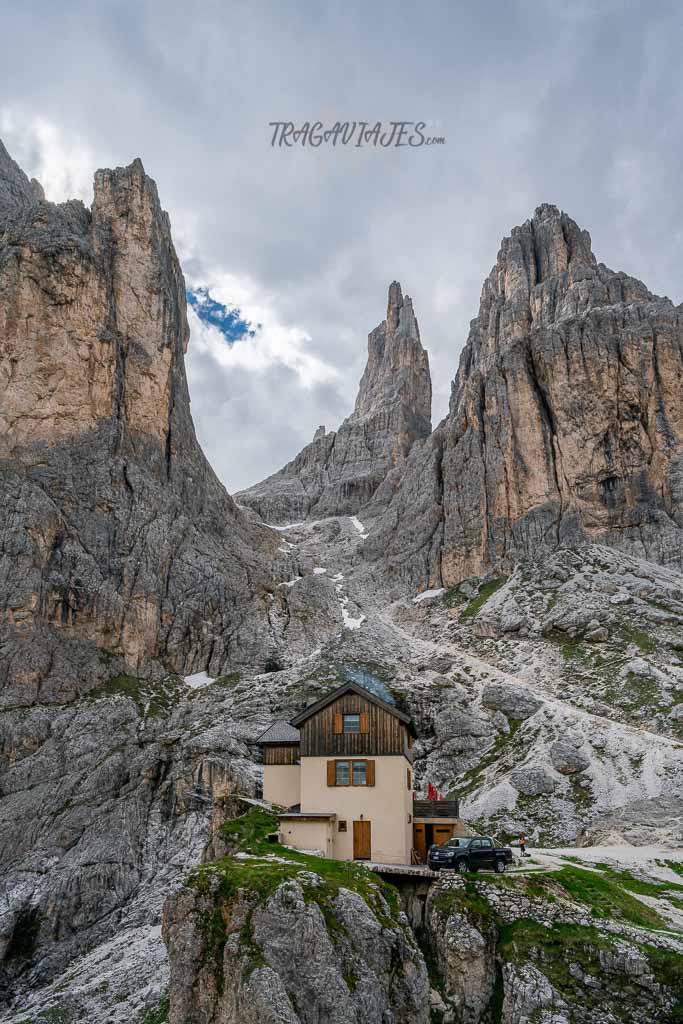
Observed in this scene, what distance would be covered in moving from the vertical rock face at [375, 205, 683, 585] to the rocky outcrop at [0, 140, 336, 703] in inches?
990

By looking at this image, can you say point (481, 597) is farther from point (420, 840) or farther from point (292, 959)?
point (292, 959)

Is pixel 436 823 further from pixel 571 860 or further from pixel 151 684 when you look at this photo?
pixel 151 684

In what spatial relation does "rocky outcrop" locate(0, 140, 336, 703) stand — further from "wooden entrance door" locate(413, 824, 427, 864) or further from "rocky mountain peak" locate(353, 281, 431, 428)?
"rocky mountain peak" locate(353, 281, 431, 428)

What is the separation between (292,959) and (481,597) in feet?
234

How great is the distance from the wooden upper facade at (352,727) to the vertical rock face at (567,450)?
6215 centimetres

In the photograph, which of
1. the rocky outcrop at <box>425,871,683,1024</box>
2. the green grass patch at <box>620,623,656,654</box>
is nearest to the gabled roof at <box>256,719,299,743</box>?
the rocky outcrop at <box>425,871,683,1024</box>

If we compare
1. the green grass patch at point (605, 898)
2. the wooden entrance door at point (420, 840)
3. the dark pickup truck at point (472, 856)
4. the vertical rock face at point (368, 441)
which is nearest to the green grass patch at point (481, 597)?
the wooden entrance door at point (420, 840)

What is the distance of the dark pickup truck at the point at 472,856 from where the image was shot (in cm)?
3052

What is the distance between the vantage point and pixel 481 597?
92500 millimetres

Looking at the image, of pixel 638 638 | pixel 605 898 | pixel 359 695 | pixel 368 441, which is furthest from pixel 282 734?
pixel 368 441

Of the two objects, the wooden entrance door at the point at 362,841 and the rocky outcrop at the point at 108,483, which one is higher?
the rocky outcrop at the point at 108,483

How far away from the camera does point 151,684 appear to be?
7919 centimetres

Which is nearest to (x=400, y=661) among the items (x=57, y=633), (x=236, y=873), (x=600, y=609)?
(x=600, y=609)

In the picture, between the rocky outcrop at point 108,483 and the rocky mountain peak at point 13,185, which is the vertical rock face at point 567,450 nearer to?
the rocky outcrop at point 108,483
